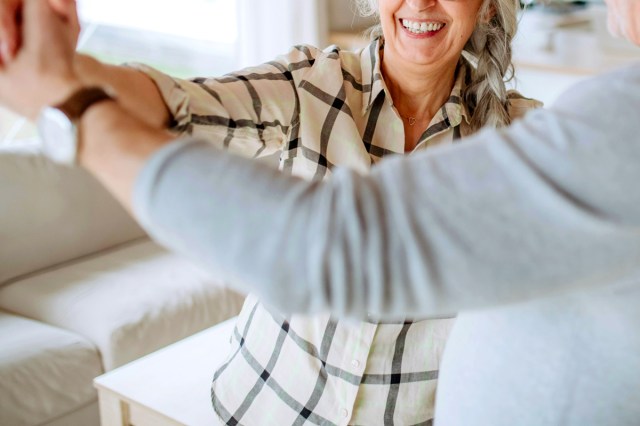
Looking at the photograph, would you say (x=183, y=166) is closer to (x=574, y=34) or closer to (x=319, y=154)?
(x=319, y=154)

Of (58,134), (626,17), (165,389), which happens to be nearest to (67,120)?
(58,134)

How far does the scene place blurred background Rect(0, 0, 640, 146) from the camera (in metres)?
4.32

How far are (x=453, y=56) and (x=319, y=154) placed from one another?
367mm

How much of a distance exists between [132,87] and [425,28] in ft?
2.29

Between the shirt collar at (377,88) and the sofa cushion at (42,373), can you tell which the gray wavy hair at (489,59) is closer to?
the shirt collar at (377,88)

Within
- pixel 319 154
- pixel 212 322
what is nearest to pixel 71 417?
pixel 212 322

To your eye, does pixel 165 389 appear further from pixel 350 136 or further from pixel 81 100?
pixel 81 100

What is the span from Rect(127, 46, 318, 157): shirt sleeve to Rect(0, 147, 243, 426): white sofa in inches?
52.9

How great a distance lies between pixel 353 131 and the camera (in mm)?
1475

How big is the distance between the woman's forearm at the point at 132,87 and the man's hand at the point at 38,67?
228mm

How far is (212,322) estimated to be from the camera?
9.37 ft

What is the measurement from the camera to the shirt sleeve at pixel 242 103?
1.14 m

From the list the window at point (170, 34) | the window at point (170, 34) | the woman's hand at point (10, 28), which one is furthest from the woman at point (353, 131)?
the window at point (170, 34)

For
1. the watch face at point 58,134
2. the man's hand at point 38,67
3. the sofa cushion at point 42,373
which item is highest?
the man's hand at point 38,67
